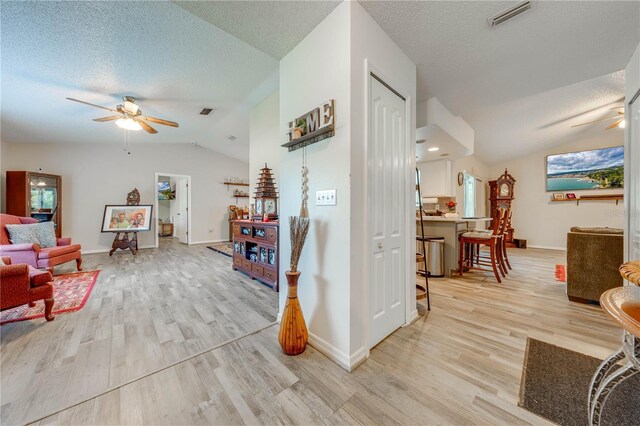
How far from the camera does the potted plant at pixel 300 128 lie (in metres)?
1.92

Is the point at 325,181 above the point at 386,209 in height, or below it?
above

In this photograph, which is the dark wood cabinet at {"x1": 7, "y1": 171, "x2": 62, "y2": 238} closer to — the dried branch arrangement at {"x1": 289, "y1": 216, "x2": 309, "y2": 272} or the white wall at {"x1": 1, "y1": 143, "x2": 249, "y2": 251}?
the white wall at {"x1": 1, "y1": 143, "x2": 249, "y2": 251}

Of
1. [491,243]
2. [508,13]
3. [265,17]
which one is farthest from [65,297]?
[491,243]

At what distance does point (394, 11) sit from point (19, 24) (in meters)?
3.15

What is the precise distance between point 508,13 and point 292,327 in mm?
2843

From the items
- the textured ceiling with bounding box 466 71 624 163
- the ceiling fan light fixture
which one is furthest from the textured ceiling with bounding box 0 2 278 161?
the textured ceiling with bounding box 466 71 624 163

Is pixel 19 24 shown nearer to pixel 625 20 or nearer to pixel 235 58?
pixel 235 58

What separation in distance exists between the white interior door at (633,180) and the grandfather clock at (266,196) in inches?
149

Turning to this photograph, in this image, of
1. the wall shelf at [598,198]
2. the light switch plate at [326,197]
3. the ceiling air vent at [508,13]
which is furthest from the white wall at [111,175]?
the wall shelf at [598,198]

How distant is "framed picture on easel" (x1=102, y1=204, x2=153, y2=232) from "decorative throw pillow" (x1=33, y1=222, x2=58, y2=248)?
1609mm

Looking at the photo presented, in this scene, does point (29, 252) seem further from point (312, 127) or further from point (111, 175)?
point (312, 127)

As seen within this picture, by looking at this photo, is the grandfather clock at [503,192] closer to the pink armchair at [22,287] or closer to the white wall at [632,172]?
the white wall at [632,172]

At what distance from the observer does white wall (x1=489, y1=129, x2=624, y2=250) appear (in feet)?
19.4

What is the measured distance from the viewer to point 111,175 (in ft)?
20.0
